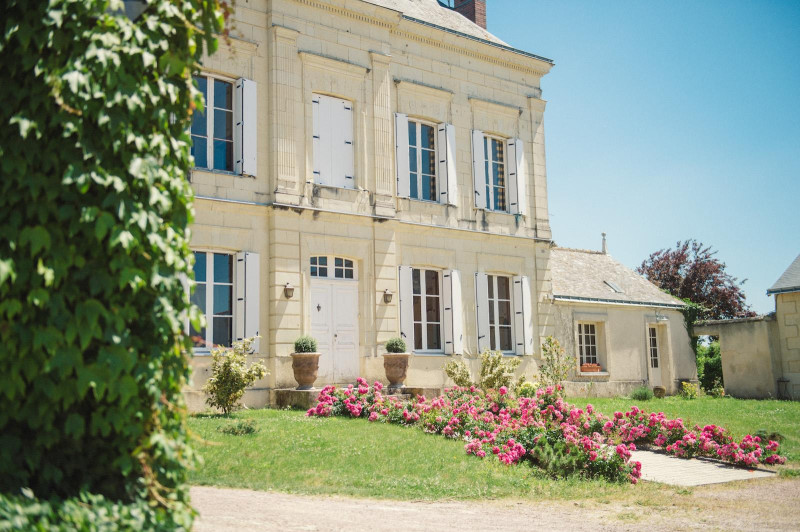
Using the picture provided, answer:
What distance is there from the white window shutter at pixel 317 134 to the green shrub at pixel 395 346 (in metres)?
3.41

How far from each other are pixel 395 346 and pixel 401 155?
13.7 ft

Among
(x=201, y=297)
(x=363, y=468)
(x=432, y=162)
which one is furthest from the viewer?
(x=432, y=162)

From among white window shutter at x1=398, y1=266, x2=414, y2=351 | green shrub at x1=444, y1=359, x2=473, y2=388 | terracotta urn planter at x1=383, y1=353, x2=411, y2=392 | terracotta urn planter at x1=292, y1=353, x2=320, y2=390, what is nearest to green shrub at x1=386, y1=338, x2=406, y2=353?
terracotta urn planter at x1=383, y1=353, x2=411, y2=392

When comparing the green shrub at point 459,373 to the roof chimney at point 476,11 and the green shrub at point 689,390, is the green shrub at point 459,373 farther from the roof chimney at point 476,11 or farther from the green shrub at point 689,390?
the roof chimney at point 476,11

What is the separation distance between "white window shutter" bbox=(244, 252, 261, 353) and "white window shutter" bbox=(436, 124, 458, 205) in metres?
4.89

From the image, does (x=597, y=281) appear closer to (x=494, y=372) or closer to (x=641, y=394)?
(x=641, y=394)

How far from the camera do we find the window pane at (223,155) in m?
13.2

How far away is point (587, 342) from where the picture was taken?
1948 cm

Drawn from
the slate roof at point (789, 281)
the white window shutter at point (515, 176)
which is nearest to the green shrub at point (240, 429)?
the white window shutter at point (515, 176)

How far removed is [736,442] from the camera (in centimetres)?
999

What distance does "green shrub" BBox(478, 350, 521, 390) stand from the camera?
47.9ft

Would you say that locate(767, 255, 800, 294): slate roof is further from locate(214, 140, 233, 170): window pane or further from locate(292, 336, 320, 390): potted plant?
locate(214, 140, 233, 170): window pane

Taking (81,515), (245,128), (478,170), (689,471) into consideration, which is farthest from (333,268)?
(81,515)

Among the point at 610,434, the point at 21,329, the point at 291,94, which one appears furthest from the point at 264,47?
the point at 21,329
